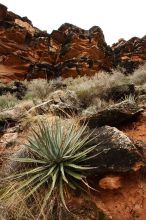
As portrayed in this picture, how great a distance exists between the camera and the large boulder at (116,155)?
5605 mm

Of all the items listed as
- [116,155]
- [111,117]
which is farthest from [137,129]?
[116,155]

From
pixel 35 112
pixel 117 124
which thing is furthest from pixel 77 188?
pixel 35 112

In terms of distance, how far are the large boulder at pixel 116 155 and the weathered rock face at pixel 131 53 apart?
19927mm

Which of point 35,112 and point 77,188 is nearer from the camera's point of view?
point 77,188

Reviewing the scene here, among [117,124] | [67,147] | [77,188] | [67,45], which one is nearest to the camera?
[77,188]

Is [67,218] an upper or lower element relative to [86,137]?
lower

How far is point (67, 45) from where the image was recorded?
25.3 metres

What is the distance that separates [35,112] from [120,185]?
180 inches

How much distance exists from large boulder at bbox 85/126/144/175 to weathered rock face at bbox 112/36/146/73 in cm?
1993

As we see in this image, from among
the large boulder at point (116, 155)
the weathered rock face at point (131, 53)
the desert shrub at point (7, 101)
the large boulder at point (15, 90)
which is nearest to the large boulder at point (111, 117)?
the large boulder at point (116, 155)

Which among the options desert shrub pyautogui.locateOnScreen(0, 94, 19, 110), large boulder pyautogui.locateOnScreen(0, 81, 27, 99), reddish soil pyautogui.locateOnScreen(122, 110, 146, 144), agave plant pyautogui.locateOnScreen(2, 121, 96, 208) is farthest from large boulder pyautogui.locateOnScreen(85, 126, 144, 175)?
large boulder pyautogui.locateOnScreen(0, 81, 27, 99)

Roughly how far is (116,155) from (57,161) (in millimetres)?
934

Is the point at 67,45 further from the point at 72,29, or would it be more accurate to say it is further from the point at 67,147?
the point at 67,147

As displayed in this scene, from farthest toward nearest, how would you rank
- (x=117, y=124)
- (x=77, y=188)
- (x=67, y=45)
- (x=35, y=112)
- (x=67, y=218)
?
(x=67, y=45) → (x=35, y=112) → (x=117, y=124) → (x=77, y=188) → (x=67, y=218)
